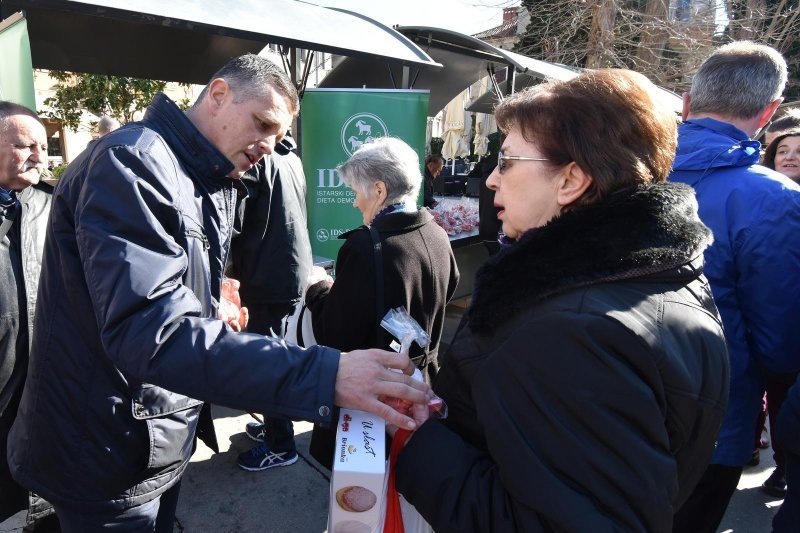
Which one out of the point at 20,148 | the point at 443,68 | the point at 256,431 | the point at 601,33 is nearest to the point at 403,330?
the point at 20,148

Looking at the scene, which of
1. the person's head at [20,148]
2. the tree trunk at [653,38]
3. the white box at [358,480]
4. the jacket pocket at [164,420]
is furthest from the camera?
the tree trunk at [653,38]

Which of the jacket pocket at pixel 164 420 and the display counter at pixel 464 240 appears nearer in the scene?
the jacket pocket at pixel 164 420

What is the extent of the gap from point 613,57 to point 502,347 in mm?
12289

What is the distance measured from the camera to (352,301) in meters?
2.15

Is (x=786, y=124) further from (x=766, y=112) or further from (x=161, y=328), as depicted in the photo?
(x=161, y=328)

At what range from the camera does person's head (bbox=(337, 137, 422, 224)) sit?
7.68 ft

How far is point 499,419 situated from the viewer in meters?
0.96

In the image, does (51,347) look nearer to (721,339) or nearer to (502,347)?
(502,347)

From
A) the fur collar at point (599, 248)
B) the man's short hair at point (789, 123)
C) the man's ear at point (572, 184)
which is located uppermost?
the man's short hair at point (789, 123)

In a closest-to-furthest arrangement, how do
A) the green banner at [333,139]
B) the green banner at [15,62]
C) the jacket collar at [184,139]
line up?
the jacket collar at [184,139]
the green banner at [15,62]
the green banner at [333,139]

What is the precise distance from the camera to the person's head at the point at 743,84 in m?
2.01

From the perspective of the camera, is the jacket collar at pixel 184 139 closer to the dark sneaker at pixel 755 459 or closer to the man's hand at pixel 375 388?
the man's hand at pixel 375 388

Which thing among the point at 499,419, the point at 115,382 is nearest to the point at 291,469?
the point at 115,382

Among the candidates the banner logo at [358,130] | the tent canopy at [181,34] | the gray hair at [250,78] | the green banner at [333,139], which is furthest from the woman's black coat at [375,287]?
the banner logo at [358,130]
